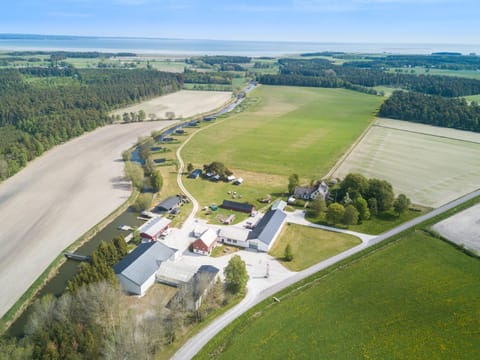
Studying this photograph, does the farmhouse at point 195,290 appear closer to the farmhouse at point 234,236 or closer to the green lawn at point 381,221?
the farmhouse at point 234,236

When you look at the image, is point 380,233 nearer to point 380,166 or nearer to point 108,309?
point 380,166

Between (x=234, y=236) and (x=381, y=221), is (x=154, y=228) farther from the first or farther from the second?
(x=381, y=221)

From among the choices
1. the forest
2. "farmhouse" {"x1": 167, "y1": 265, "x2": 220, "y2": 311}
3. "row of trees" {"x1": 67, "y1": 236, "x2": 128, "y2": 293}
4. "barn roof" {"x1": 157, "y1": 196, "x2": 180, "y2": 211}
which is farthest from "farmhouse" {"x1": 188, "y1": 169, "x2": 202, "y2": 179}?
the forest

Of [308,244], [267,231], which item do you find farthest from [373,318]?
[267,231]

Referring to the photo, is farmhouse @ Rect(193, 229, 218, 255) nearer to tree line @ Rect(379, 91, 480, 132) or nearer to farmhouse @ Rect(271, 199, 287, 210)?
farmhouse @ Rect(271, 199, 287, 210)

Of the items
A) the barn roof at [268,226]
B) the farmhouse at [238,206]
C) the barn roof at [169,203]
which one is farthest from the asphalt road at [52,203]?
the barn roof at [268,226]

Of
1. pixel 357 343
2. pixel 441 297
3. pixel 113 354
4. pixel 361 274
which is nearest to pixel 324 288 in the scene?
pixel 361 274
